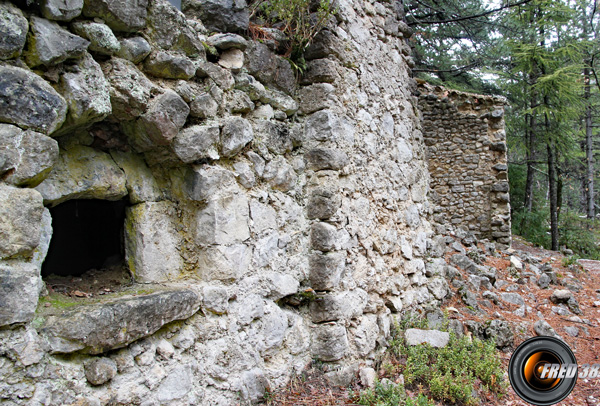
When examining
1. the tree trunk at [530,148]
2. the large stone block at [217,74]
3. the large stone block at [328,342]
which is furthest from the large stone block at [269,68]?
the tree trunk at [530,148]

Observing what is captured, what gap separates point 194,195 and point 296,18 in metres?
1.66

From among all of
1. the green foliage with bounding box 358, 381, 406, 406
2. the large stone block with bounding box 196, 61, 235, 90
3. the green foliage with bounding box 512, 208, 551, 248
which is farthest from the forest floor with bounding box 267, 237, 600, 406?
the green foliage with bounding box 512, 208, 551, 248

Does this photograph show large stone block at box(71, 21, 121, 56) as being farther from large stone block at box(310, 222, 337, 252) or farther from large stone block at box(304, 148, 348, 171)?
large stone block at box(310, 222, 337, 252)

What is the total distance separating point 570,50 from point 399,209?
9.16 m

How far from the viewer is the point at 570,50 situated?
10.3 m

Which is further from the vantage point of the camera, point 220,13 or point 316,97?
point 316,97

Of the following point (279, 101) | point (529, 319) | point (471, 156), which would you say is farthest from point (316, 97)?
point (471, 156)

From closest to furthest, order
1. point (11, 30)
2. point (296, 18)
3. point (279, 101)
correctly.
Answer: point (11, 30) < point (279, 101) < point (296, 18)

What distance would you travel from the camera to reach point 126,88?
199cm

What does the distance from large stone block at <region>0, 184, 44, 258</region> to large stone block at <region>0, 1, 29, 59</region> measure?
511 millimetres

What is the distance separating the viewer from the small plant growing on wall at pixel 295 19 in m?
3.01

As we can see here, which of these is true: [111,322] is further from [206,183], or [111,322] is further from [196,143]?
[196,143]

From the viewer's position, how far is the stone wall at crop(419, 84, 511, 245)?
9617 millimetres

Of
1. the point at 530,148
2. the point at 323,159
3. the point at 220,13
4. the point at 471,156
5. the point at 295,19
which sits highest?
the point at 530,148
